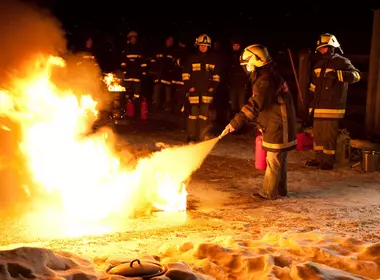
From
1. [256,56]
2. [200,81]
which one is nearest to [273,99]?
[256,56]

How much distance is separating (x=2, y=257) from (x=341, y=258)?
3.13 meters

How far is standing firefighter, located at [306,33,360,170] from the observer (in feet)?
32.5

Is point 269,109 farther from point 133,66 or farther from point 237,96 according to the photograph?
point 133,66

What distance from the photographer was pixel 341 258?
5.56 m

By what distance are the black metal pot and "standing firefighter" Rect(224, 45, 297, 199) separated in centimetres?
341

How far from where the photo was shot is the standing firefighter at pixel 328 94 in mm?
9906

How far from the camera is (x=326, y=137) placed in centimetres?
1024

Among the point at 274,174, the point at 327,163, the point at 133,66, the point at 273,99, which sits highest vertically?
the point at 133,66

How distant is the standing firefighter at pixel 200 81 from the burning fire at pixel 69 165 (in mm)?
4651

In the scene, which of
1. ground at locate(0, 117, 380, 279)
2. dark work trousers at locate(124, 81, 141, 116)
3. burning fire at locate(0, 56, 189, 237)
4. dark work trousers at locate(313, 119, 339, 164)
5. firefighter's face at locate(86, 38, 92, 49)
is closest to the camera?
ground at locate(0, 117, 380, 279)

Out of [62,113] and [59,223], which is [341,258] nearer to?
[59,223]

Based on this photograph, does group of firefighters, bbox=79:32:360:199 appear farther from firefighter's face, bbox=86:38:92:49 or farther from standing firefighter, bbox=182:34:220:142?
firefighter's face, bbox=86:38:92:49

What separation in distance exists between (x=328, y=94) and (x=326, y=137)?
0.77m

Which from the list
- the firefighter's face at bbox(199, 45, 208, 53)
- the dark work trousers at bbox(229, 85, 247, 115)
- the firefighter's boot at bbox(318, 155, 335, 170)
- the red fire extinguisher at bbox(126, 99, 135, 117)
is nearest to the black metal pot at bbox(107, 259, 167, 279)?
the firefighter's boot at bbox(318, 155, 335, 170)
